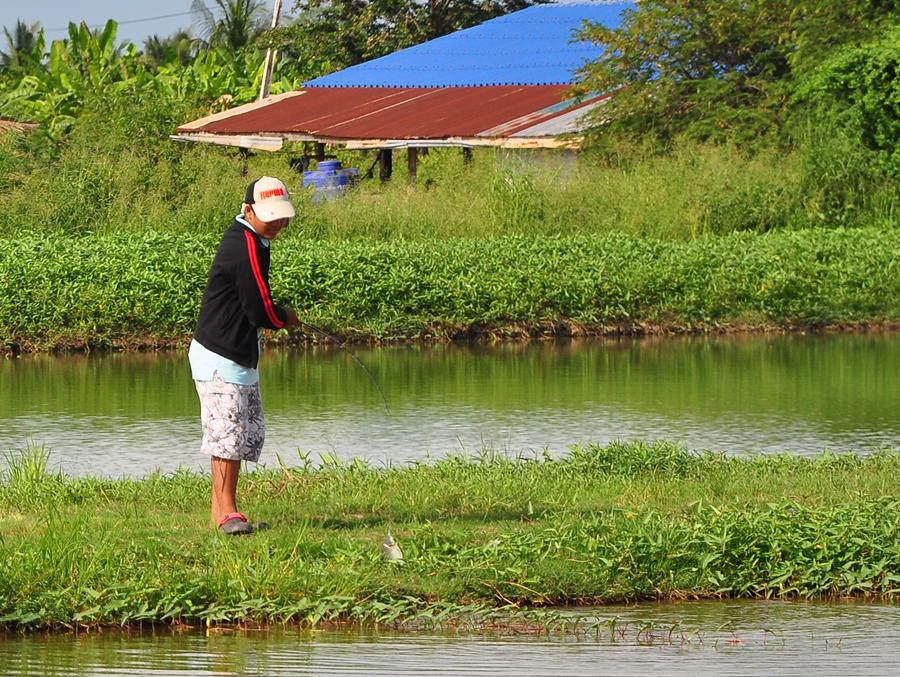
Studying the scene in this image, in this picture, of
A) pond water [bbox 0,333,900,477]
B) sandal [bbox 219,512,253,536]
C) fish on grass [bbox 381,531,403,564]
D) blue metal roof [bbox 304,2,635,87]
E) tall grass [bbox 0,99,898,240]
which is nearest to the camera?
fish on grass [bbox 381,531,403,564]

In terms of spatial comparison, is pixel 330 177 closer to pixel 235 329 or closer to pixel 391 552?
pixel 235 329

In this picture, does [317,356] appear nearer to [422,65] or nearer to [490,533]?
[490,533]

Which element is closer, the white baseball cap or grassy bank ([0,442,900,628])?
grassy bank ([0,442,900,628])

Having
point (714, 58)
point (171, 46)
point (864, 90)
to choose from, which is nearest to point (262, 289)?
point (864, 90)

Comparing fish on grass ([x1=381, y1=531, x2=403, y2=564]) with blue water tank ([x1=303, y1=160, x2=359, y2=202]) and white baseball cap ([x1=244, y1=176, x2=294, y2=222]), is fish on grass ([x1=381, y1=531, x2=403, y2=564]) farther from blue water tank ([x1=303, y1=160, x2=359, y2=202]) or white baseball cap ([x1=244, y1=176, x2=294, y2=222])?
blue water tank ([x1=303, y1=160, x2=359, y2=202])

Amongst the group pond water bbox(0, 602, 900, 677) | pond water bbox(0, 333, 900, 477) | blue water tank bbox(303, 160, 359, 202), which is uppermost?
blue water tank bbox(303, 160, 359, 202)

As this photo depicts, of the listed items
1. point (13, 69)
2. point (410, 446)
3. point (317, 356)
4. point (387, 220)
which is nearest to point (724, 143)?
point (387, 220)

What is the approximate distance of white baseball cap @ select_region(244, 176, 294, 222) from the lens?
7.19 metres

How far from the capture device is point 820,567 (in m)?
6.59

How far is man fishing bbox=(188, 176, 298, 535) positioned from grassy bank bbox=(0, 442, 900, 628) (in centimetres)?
34

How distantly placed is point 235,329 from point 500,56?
25114 mm

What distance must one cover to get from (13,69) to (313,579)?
40.4 metres

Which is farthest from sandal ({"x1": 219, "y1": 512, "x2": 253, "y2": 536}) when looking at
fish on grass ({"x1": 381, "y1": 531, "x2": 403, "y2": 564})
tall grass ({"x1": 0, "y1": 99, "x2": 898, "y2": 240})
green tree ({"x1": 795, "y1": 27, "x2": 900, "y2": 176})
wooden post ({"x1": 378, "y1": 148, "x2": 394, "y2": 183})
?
wooden post ({"x1": 378, "y1": 148, "x2": 394, "y2": 183})

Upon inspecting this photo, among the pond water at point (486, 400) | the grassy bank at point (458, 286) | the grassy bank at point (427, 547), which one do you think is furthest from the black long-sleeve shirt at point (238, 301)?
the grassy bank at point (458, 286)
